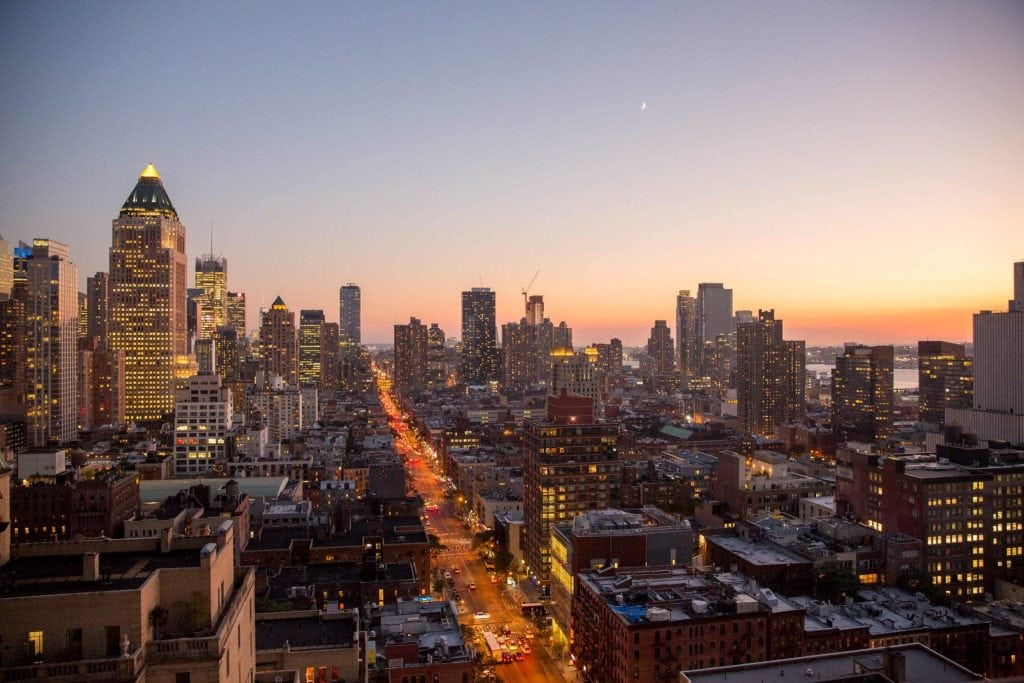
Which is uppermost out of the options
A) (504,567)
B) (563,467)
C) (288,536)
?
(563,467)

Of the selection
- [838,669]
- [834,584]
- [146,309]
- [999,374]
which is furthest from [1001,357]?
[146,309]

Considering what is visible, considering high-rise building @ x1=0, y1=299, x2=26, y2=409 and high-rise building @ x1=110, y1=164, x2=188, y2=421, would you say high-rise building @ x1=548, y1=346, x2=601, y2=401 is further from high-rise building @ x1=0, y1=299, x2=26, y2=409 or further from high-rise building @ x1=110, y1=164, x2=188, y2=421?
high-rise building @ x1=110, y1=164, x2=188, y2=421

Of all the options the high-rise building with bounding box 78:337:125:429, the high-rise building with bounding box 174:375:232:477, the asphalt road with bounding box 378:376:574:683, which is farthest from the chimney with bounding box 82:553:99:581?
the high-rise building with bounding box 78:337:125:429

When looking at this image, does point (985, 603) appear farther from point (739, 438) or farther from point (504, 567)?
point (739, 438)

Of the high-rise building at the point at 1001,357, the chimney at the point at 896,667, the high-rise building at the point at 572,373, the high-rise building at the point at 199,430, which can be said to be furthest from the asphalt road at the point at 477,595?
the high-rise building at the point at 1001,357

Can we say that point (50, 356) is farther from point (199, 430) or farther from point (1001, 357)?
point (1001, 357)

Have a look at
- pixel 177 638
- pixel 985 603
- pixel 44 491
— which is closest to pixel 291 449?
pixel 44 491
